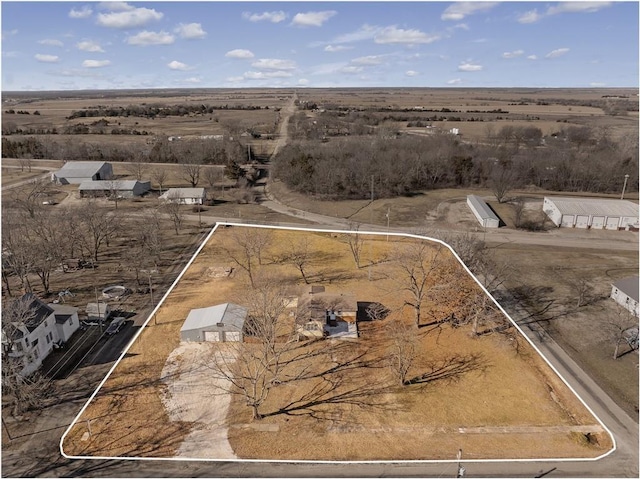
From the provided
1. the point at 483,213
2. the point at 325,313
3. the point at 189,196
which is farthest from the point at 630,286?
the point at 189,196

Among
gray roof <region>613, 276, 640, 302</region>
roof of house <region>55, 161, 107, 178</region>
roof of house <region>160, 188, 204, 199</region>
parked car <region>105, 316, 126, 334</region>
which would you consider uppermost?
roof of house <region>55, 161, 107, 178</region>

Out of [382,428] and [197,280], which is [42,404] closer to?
[197,280]

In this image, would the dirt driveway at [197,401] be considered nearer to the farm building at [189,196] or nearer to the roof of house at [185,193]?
the farm building at [189,196]

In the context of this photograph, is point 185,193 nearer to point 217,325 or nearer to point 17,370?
point 217,325

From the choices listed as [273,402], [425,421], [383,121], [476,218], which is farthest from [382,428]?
[383,121]

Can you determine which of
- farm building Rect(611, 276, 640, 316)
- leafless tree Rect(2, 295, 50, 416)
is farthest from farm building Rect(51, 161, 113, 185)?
farm building Rect(611, 276, 640, 316)

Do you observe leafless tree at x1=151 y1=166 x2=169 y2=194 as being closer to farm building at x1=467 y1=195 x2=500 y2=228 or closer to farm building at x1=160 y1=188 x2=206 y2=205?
farm building at x1=160 y1=188 x2=206 y2=205
